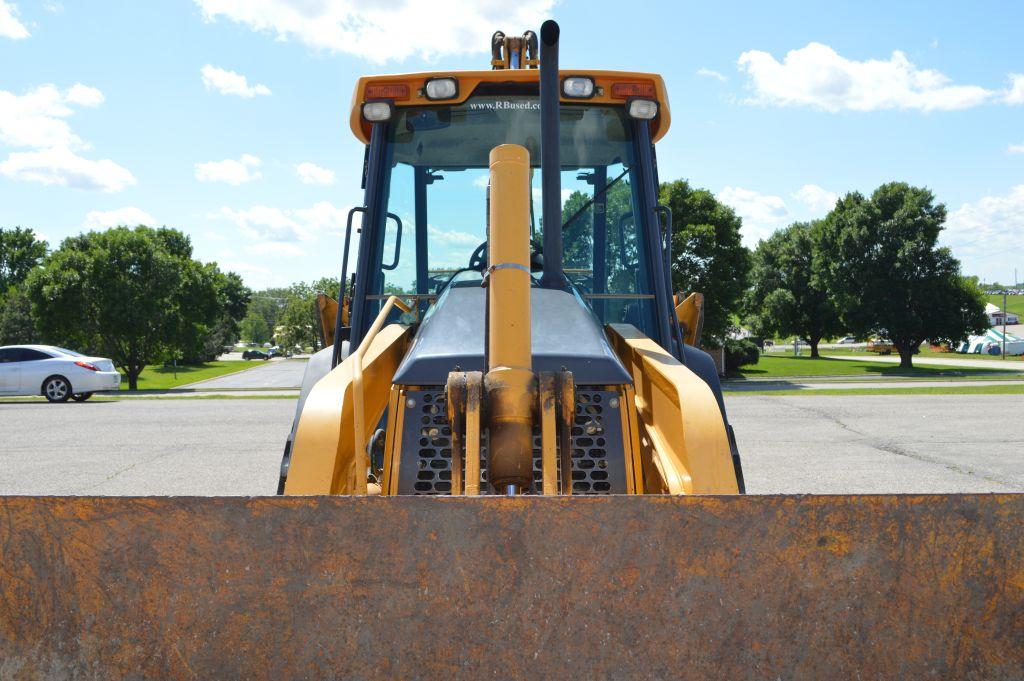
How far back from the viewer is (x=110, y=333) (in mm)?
30984

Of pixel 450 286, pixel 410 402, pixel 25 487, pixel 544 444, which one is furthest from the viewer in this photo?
pixel 25 487

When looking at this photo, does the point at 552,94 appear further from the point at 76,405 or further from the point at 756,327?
the point at 756,327

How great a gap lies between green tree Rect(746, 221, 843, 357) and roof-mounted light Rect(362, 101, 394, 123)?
50189mm

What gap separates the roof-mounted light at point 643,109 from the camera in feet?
13.2

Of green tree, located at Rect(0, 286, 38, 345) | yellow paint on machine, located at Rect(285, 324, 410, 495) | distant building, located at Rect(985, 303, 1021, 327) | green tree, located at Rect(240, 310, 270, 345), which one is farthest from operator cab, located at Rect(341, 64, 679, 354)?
green tree, located at Rect(240, 310, 270, 345)

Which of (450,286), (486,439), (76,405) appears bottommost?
(76,405)

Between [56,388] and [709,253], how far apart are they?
22.3 meters

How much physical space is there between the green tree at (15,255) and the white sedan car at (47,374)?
208 ft

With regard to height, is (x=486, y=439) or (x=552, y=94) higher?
(x=552, y=94)

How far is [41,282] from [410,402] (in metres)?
32.4

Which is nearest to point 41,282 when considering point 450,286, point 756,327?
point 450,286

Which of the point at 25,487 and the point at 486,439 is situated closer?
the point at 486,439

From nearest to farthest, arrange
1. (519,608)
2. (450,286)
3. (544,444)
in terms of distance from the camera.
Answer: (519,608) → (544,444) → (450,286)

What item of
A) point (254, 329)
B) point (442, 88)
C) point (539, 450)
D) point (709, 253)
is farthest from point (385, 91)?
point (254, 329)
